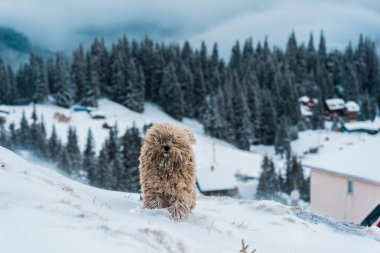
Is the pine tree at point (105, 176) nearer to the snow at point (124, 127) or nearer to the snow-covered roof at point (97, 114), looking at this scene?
the snow at point (124, 127)

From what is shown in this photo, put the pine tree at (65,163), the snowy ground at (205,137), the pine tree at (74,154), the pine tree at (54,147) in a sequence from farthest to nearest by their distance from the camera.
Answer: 1. the snowy ground at (205,137)
2. the pine tree at (54,147)
3. the pine tree at (74,154)
4. the pine tree at (65,163)

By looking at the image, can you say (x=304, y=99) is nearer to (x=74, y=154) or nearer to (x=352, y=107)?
(x=352, y=107)

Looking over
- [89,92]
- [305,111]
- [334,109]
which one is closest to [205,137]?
[89,92]

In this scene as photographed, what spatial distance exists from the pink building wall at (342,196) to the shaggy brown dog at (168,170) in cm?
1461

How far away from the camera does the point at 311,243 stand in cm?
483

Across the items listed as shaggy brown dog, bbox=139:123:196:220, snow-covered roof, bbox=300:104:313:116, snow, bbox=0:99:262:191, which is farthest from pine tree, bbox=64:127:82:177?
snow-covered roof, bbox=300:104:313:116

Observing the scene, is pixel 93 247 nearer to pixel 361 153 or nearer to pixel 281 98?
pixel 361 153

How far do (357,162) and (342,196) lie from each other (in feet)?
5.41

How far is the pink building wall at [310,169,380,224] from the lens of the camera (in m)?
18.1

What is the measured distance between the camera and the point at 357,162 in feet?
63.6

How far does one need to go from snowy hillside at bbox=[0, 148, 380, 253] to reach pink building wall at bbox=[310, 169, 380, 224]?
12.9 metres

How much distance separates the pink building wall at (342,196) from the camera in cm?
1812

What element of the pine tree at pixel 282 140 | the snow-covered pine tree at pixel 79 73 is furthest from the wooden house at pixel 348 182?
the snow-covered pine tree at pixel 79 73

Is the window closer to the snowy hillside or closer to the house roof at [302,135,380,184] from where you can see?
the house roof at [302,135,380,184]
